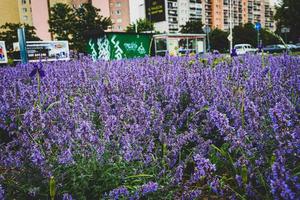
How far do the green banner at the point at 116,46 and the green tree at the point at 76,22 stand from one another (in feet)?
61.2

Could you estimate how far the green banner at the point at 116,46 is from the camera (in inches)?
600

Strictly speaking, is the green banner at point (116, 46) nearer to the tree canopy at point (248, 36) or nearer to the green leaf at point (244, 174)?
the green leaf at point (244, 174)

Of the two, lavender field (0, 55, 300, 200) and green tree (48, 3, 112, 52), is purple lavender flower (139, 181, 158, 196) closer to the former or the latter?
lavender field (0, 55, 300, 200)

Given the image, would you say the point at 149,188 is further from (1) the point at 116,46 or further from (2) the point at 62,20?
(2) the point at 62,20

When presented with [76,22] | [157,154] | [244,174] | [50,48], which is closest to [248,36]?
[76,22]

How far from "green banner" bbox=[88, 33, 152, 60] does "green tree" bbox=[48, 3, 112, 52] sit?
18639 millimetres

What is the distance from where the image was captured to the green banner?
15234 mm

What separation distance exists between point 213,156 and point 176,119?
594 millimetres

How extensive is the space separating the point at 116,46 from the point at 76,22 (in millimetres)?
22383

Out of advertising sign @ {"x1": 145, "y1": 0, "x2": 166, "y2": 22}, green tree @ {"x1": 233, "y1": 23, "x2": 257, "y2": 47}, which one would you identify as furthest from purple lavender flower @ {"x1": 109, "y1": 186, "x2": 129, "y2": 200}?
green tree @ {"x1": 233, "y1": 23, "x2": 257, "y2": 47}

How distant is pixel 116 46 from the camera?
15438mm

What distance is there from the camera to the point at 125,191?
1729mm

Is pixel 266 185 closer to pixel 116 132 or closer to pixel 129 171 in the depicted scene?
pixel 129 171

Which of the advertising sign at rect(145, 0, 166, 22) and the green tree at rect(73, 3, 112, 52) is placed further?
the advertising sign at rect(145, 0, 166, 22)
